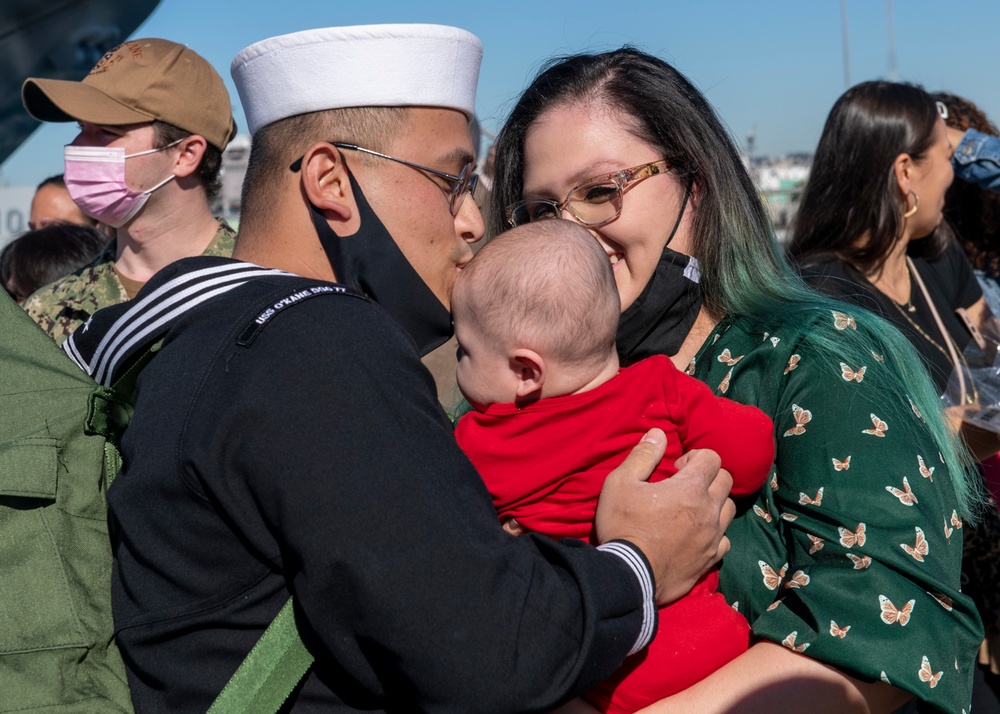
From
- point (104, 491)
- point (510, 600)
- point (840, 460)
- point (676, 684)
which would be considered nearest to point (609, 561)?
point (510, 600)

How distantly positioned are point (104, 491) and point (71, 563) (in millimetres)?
144

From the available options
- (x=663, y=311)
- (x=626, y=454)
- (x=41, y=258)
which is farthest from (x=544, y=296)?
(x=41, y=258)

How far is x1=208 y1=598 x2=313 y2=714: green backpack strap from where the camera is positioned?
1.51 m

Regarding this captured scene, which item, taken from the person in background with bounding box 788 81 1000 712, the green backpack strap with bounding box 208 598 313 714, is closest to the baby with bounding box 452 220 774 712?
the green backpack strap with bounding box 208 598 313 714

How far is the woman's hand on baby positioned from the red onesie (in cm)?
6

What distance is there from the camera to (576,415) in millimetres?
1998

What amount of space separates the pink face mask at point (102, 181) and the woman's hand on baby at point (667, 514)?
10.4ft

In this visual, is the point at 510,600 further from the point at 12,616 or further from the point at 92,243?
the point at 92,243

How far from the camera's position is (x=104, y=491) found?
1.78 metres

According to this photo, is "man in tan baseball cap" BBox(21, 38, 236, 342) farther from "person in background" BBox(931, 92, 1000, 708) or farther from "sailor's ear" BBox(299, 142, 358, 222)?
"person in background" BBox(931, 92, 1000, 708)

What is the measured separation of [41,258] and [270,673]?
4.20 m

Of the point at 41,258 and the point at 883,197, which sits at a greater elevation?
the point at 883,197

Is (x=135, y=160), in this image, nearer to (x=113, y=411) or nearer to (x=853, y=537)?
(x=113, y=411)

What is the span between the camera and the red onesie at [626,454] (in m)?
1.88
